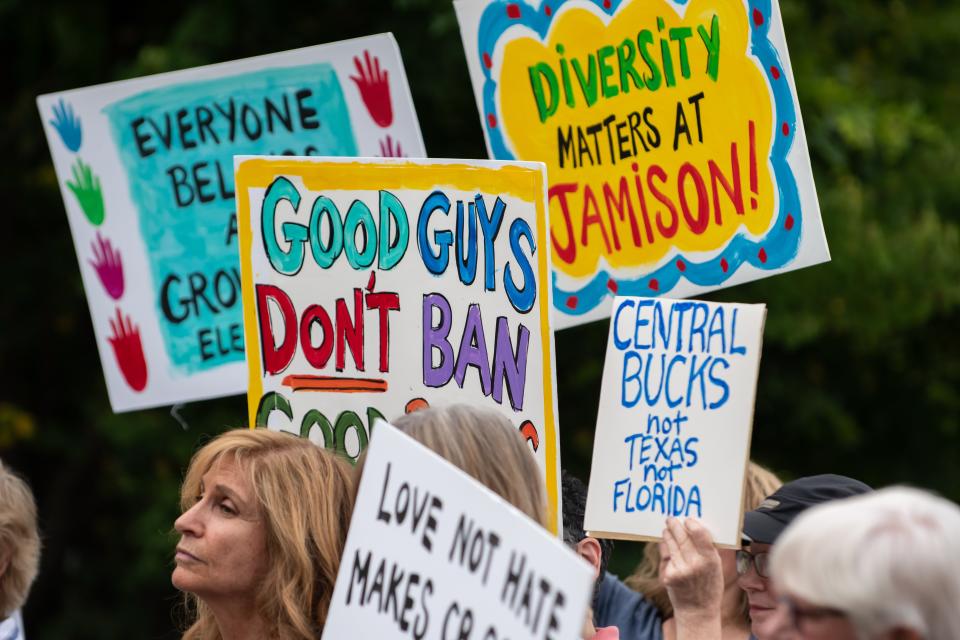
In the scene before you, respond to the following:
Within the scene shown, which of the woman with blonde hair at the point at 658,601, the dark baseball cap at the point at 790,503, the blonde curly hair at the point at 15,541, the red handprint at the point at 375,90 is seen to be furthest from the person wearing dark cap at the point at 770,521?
the blonde curly hair at the point at 15,541

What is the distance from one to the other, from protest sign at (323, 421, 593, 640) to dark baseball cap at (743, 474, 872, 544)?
0.85 metres

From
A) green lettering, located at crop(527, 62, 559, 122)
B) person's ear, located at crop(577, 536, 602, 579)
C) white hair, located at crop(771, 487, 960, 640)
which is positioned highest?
green lettering, located at crop(527, 62, 559, 122)

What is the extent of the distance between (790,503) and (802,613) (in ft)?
4.20

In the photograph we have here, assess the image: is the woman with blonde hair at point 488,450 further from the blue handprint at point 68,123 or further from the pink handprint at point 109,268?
the blue handprint at point 68,123

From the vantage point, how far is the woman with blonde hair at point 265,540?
2850 millimetres

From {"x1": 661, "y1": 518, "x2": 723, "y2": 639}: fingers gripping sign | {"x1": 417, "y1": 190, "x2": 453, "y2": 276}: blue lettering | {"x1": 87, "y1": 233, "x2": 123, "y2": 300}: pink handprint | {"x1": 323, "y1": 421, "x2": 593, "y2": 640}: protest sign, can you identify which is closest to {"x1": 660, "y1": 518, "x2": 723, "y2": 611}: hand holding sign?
{"x1": 661, "y1": 518, "x2": 723, "y2": 639}: fingers gripping sign

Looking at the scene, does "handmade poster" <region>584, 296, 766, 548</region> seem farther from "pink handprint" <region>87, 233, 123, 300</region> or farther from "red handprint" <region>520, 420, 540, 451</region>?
"pink handprint" <region>87, 233, 123, 300</region>

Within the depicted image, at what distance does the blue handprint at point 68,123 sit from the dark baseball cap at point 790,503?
2.26m

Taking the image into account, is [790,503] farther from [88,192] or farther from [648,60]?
[88,192]

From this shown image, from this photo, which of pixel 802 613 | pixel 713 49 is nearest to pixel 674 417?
pixel 713 49

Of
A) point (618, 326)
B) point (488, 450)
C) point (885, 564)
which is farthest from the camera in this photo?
point (618, 326)

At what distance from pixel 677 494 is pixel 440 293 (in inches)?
27.8

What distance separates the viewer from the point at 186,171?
4.24 meters

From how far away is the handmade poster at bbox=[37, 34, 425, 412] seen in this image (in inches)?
163
